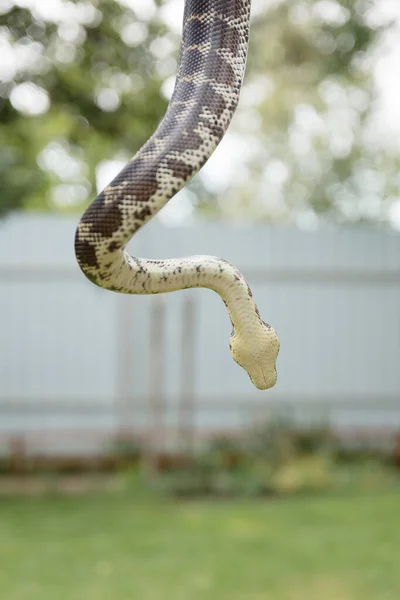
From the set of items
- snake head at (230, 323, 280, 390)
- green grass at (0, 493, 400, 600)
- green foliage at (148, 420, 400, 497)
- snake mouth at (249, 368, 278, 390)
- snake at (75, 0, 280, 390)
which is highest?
snake at (75, 0, 280, 390)

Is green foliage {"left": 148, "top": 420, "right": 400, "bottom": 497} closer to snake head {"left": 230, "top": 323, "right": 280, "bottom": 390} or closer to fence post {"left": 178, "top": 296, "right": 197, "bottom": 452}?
fence post {"left": 178, "top": 296, "right": 197, "bottom": 452}

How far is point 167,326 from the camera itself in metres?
13.3

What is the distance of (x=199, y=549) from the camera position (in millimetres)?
8805

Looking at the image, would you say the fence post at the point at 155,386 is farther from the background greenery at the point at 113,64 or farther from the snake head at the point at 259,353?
the snake head at the point at 259,353

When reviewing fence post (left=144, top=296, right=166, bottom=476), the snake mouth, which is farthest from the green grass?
the snake mouth

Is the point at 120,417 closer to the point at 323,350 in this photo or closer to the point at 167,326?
the point at 167,326

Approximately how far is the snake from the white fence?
952 cm

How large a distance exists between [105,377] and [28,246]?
2282mm

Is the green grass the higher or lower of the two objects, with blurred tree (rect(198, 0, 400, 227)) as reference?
lower

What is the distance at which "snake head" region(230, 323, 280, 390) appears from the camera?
261cm

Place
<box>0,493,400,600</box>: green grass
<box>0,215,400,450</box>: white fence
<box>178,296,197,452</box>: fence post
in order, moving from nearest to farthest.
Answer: <box>0,493,400,600</box>: green grass → <box>178,296,197,452</box>: fence post → <box>0,215,400,450</box>: white fence

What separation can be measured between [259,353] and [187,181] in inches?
29.4

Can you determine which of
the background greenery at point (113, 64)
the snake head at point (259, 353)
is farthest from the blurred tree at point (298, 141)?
the snake head at point (259, 353)

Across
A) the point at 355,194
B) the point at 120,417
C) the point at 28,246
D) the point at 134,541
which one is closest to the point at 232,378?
the point at 120,417
